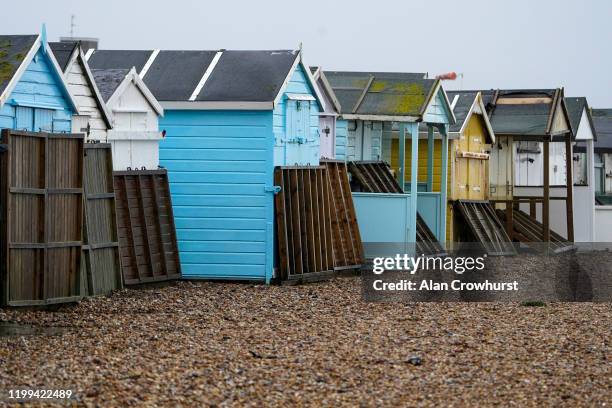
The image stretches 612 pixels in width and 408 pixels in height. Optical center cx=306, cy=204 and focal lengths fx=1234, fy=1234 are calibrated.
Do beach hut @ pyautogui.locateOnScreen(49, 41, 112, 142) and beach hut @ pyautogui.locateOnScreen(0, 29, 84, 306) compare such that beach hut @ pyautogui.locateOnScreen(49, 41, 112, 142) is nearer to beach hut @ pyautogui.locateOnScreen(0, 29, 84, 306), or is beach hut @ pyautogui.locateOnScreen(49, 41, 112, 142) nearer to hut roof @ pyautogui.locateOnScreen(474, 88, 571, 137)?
beach hut @ pyautogui.locateOnScreen(0, 29, 84, 306)

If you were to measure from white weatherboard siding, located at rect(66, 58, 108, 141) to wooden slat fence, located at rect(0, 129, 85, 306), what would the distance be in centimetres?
115

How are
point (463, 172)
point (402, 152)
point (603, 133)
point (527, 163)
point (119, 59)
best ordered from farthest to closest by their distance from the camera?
1. point (603, 133)
2. point (527, 163)
3. point (463, 172)
4. point (402, 152)
5. point (119, 59)

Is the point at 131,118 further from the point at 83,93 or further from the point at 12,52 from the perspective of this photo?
the point at 12,52

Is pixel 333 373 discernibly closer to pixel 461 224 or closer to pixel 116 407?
pixel 116 407

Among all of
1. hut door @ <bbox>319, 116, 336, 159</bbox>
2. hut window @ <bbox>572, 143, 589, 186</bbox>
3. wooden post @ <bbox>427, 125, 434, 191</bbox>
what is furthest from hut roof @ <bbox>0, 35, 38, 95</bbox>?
hut window @ <bbox>572, 143, 589, 186</bbox>

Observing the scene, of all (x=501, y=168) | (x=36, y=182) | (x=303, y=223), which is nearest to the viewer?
(x=36, y=182)

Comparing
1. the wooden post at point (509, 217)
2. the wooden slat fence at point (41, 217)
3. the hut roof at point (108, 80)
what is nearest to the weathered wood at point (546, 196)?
the wooden post at point (509, 217)

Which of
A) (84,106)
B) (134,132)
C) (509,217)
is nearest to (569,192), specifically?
(509,217)

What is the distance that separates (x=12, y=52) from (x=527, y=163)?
19061 mm

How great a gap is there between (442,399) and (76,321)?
16.9ft

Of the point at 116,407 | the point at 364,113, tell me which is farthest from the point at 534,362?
the point at 364,113

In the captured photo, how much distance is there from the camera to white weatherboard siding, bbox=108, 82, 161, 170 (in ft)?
54.0

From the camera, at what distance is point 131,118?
16797 millimetres

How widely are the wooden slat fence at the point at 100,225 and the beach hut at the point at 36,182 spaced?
0.56 metres
